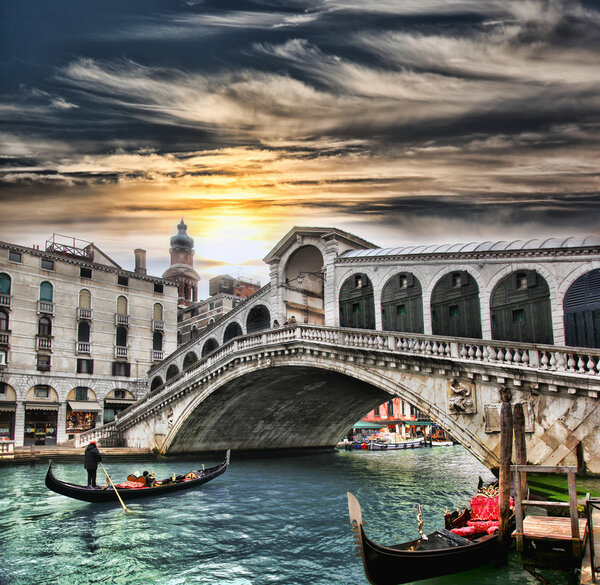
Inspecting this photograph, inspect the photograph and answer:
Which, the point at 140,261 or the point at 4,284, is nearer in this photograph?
the point at 4,284

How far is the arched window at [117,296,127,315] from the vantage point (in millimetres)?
31156

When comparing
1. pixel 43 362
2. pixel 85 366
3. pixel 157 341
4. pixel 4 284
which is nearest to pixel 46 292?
pixel 4 284

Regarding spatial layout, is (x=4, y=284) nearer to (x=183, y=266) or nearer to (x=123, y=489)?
(x=123, y=489)

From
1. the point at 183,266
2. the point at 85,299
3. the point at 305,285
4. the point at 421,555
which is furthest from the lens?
the point at 183,266

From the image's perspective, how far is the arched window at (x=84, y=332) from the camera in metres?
29.7

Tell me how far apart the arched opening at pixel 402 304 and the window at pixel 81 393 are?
17.8m

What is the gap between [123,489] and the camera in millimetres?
13445

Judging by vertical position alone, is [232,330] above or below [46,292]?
below

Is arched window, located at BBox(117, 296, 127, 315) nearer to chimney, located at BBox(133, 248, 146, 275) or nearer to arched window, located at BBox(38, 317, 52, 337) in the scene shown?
arched window, located at BBox(38, 317, 52, 337)

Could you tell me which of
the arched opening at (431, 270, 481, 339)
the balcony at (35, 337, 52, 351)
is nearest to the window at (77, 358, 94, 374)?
the balcony at (35, 337, 52, 351)

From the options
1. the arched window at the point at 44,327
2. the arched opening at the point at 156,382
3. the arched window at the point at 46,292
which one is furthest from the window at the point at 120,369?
the arched window at the point at 46,292

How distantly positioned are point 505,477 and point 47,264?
84.7 ft

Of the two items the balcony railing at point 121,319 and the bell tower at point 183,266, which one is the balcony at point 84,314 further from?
the bell tower at point 183,266

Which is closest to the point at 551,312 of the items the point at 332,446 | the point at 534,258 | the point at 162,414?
the point at 534,258
